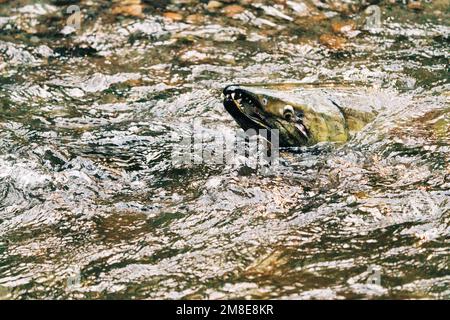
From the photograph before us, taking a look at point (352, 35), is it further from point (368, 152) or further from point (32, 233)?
point (32, 233)

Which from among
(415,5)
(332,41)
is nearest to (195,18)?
(332,41)

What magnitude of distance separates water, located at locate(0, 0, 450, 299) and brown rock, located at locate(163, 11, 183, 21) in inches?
1.3

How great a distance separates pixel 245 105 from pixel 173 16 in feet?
10.5

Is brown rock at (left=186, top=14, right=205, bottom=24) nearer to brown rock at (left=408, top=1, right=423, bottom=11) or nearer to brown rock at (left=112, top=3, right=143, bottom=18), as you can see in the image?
brown rock at (left=112, top=3, right=143, bottom=18)

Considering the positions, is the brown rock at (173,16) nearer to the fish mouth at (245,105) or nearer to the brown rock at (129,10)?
the brown rock at (129,10)

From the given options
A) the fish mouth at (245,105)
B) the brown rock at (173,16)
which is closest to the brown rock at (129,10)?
the brown rock at (173,16)

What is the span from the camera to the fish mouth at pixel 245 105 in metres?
4.84

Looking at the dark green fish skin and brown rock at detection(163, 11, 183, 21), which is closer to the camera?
the dark green fish skin

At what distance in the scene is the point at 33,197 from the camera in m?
4.58

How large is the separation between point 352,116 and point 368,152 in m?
0.36

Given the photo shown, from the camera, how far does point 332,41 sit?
22.8 feet

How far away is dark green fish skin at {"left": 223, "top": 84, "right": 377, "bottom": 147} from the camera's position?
484cm

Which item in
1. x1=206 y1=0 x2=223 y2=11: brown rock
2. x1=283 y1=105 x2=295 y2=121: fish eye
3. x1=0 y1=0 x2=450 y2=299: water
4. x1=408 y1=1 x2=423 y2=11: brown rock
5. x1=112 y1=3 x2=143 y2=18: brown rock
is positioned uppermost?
x1=408 y1=1 x2=423 y2=11: brown rock

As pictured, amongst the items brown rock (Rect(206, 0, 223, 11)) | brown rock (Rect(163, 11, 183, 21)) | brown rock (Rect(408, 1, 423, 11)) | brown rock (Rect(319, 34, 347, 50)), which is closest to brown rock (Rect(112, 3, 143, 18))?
brown rock (Rect(163, 11, 183, 21))
